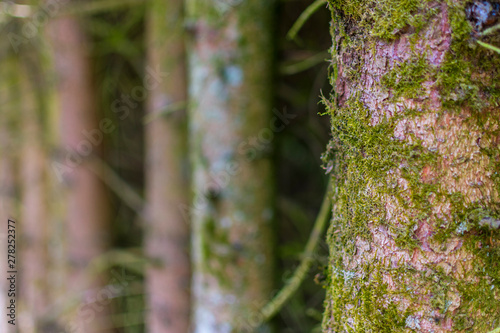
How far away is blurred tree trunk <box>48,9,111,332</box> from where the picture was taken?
6.34ft

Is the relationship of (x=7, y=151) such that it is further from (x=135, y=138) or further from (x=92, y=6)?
(x=92, y=6)

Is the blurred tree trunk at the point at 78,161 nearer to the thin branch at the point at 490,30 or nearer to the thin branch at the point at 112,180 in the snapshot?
the thin branch at the point at 112,180

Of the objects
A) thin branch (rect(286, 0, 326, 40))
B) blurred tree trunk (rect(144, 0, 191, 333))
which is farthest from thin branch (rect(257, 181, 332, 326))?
blurred tree trunk (rect(144, 0, 191, 333))

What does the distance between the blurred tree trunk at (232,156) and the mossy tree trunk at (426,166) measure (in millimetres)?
672

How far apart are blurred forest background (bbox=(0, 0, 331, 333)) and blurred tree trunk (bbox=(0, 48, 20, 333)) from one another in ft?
0.05

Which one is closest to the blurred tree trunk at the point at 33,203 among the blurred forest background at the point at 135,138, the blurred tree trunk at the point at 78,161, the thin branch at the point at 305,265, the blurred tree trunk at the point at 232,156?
the blurred forest background at the point at 135,138

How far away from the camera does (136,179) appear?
9.14ft

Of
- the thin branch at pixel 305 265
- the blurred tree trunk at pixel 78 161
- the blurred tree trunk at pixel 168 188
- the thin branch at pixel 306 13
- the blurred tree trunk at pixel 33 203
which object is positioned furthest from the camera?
the blurred tree trunk at pixel 33 203

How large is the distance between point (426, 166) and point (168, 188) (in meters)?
1.38

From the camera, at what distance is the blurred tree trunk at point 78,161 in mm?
1932

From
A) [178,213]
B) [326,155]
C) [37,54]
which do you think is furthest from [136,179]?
[326,155]

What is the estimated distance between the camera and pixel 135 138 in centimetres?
273

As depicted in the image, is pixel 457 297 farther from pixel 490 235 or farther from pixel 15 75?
pixel 15 75

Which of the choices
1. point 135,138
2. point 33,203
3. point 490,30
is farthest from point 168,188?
point 490,30
